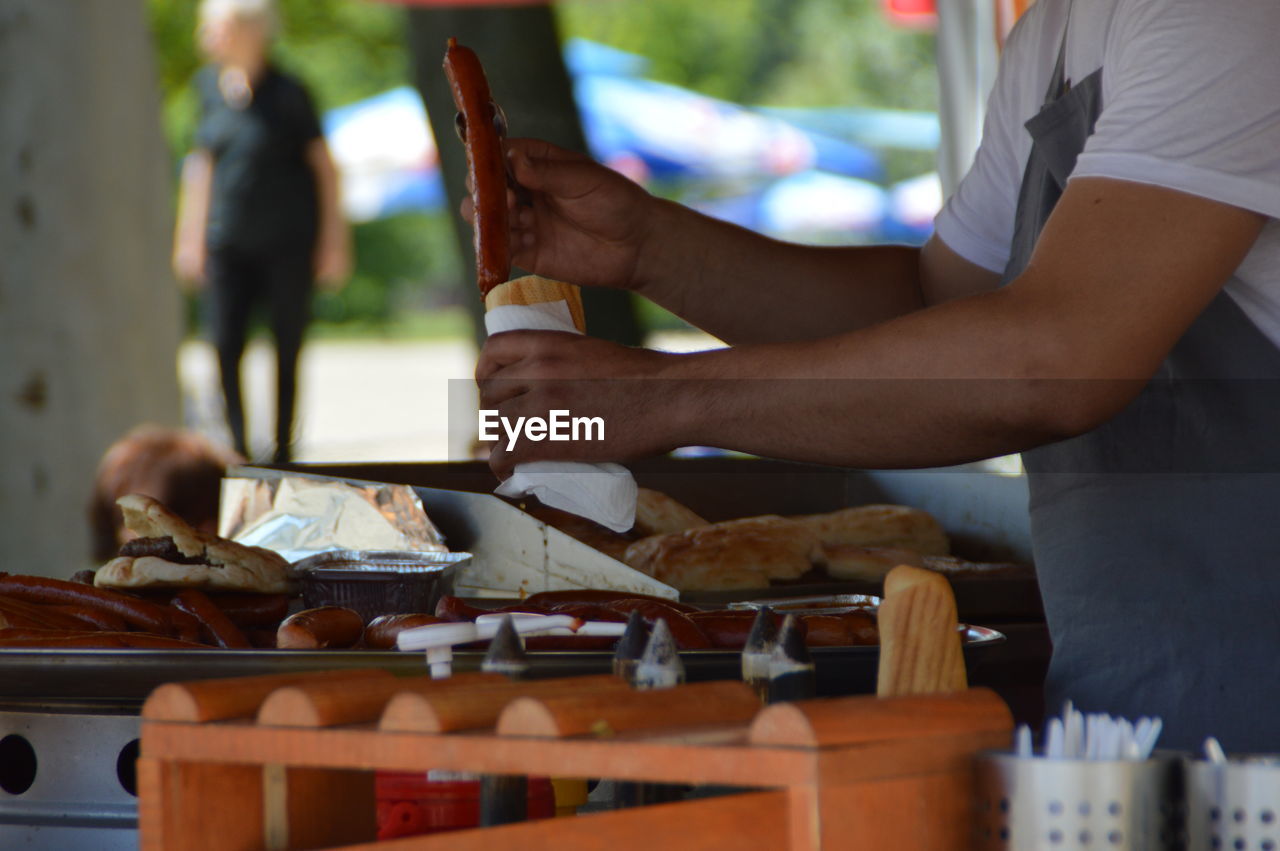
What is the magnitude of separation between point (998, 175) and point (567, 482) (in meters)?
0.88

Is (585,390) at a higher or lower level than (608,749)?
higher

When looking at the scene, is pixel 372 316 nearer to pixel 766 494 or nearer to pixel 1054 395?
pixel 766 494

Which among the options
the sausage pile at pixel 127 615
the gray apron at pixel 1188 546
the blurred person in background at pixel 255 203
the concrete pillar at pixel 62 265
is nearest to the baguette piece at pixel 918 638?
the gray apron at pixel 1188 546

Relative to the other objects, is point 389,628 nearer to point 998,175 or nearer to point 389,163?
point 998,175

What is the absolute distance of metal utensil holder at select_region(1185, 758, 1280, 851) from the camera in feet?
3.06

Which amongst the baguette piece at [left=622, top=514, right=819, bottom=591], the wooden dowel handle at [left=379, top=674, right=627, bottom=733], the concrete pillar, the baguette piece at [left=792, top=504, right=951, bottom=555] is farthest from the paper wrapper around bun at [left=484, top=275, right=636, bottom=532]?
the concrete pillar

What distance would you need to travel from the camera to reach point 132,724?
5.25 feet

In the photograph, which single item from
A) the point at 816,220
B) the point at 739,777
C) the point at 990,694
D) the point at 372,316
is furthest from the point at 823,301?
the point at 372,316

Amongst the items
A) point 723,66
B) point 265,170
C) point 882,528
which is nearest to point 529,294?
point 882,528

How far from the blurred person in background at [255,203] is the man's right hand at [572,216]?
5.26m

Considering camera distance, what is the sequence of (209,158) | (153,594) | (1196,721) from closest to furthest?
(1196,721) → (153,594) → (209,158)

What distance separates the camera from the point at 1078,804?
941 mm

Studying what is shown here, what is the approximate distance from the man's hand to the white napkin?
2cm

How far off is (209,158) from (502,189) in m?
6.08
